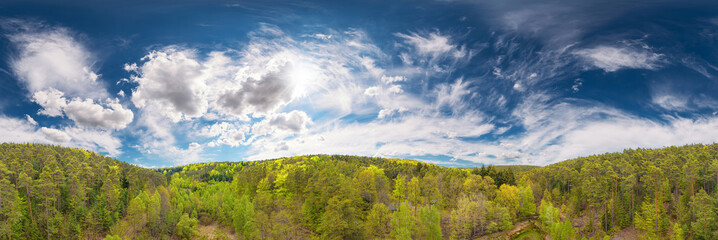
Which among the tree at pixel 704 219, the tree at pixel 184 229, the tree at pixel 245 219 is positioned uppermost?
the tree at pixel 704 219

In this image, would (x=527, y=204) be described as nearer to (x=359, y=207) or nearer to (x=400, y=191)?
(x=400, y=191)

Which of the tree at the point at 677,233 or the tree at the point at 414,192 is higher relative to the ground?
the tree at the point at 414,192

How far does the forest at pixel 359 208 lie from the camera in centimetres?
7062

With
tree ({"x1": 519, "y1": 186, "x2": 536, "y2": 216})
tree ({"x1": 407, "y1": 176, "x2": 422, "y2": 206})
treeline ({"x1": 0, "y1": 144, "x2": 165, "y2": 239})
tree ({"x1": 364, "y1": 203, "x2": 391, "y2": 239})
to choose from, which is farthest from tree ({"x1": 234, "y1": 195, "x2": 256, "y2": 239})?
tree ({"x1": 519, "y1": 186, "x2": 536, "y2": 216})

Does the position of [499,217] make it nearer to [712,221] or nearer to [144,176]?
[712,221]

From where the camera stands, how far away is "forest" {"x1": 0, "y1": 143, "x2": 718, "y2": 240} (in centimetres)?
7062

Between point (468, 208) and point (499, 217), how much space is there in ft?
55.0

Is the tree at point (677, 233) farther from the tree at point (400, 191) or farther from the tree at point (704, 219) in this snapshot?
the tree at point (400, 191)

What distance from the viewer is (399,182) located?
100062 mm

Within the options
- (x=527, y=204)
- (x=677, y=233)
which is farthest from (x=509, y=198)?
(x=677, y=233)

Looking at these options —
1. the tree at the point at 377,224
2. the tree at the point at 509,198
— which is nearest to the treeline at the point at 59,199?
Result: the tree at the point at 377,224

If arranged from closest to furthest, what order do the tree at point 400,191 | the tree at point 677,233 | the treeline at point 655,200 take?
the tree at point 677,233 → the treeline at point 655,200 → the tree at point 400,191

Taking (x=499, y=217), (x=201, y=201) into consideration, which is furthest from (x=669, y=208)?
(x=201, y=201)

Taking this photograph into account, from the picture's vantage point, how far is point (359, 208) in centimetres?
8406
